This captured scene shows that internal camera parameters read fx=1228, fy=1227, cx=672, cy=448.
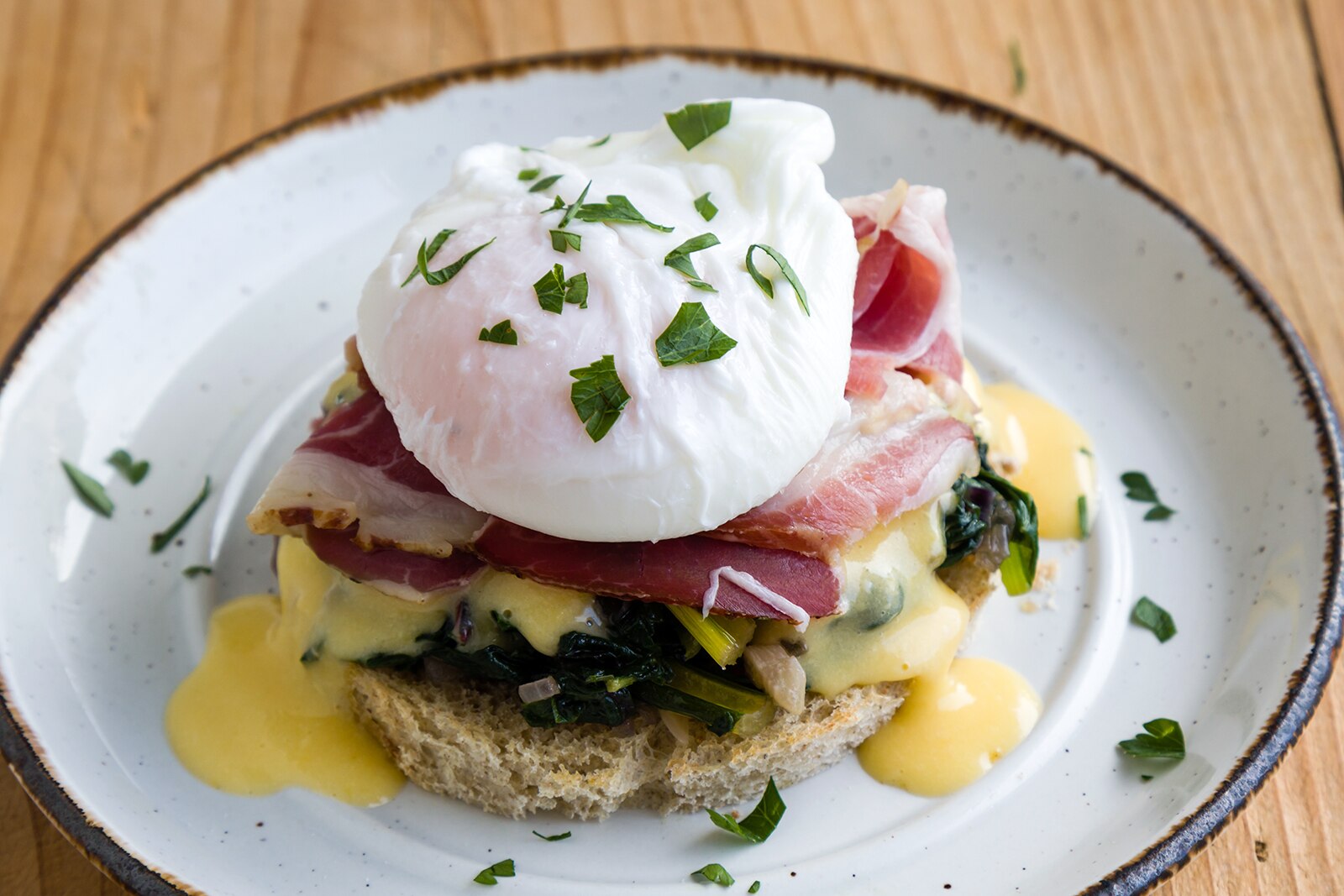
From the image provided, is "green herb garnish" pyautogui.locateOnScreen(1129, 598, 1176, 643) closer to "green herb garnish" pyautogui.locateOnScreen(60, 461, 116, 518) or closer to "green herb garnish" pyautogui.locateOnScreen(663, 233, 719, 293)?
"green herb garnish" pyautogui.locateOnScreen(663, 233, 719, 293)

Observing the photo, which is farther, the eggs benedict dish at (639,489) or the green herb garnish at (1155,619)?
the green herb garnish at (1155,619)

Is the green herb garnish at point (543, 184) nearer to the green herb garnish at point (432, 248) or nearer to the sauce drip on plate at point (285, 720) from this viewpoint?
the green herb garnish at point (432, 248)

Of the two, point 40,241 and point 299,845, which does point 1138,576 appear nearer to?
point 299,845

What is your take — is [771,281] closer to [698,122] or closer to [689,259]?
[689,259]

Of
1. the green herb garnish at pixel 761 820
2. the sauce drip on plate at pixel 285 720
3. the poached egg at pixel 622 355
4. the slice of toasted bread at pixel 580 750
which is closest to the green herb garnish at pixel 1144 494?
the slice of toasted bread at pixel 580 750

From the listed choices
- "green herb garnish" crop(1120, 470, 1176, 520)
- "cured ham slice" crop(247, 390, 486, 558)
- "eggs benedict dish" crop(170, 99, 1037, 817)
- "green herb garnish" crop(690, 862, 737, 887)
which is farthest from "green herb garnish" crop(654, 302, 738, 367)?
"green herb garnish" crop(1120, 470, 1176, 520)

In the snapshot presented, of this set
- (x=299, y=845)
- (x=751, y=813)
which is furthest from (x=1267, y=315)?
(x=299, y=845)
